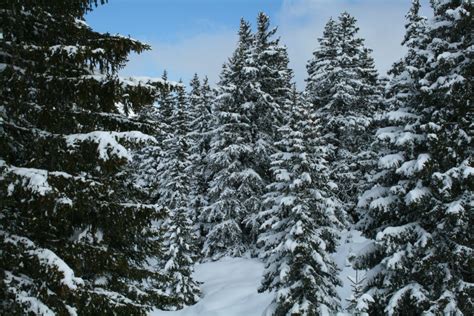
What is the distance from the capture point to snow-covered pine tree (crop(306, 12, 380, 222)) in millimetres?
33281

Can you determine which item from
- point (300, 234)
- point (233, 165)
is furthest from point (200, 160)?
point (300, 234)

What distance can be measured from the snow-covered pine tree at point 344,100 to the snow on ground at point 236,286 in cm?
515

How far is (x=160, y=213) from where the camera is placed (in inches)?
302

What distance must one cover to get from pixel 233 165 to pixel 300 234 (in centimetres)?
1253

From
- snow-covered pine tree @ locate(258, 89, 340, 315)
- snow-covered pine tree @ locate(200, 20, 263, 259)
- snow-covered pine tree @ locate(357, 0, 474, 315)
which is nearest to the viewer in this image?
snow-covered pine tree @ locate(357, 0, 474, 315)

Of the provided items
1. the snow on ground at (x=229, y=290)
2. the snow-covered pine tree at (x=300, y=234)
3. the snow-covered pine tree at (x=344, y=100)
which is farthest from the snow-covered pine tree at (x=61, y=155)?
the snow-covered pine tree at (x=344, y=100)

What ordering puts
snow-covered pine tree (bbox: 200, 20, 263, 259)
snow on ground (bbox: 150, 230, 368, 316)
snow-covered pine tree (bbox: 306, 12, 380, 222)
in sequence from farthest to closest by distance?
1. snow-covered pine tree (bbox: 306, 12, 380, 222)
2. snow-covered pine tree (bbox: 200, 20, 263, 259)
3. snow on ground (bbox: 150, 230, 368, 316)

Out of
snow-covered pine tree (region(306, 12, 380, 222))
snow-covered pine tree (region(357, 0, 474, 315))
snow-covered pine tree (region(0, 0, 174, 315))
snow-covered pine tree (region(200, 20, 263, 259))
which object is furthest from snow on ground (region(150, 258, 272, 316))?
snow-covered pine tree (region(0, 0, 174, 315))

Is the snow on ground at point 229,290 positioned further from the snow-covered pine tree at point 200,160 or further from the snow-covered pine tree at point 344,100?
the snow-covered pine tree at point 344,100

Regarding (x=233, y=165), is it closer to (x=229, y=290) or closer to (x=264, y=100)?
(x=264, y=100)

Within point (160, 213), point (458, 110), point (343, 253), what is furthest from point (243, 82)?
point (160, 213)

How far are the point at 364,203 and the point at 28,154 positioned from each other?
12.1 metres

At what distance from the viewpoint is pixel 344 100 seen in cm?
3506

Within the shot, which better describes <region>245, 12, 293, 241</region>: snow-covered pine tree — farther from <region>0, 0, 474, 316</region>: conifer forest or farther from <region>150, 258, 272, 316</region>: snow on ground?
<region>150, 258, 272, 316</region>: snow on ground
